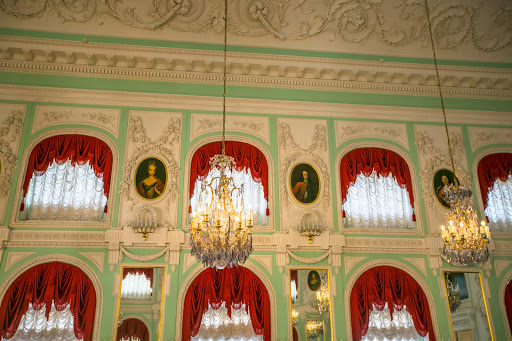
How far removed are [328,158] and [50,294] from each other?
7115 millimetres

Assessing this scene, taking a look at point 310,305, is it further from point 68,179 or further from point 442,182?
point 68,179

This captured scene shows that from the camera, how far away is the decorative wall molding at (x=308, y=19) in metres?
11.6

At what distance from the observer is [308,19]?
1228 cm

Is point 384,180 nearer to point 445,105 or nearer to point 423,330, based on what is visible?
point 445,105

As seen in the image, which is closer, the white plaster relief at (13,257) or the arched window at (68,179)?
the white plaster relief at (13,257)

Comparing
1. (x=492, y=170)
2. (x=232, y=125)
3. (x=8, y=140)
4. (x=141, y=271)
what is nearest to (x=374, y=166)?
(x=492, y=170)

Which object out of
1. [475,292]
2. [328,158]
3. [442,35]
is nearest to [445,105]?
[442,35]

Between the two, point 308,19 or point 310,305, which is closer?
point 310,305

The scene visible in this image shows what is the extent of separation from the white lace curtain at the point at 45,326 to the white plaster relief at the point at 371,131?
7633 millimetres

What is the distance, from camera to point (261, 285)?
33.8 feet

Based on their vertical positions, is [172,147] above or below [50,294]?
above

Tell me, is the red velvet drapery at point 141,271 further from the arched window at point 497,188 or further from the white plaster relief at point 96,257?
the arched window at point 497,188

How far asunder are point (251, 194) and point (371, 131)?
144 inches

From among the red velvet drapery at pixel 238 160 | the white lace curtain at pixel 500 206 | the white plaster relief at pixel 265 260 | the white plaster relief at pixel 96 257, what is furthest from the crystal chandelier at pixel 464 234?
the white plaster relief at pixel 96 257
